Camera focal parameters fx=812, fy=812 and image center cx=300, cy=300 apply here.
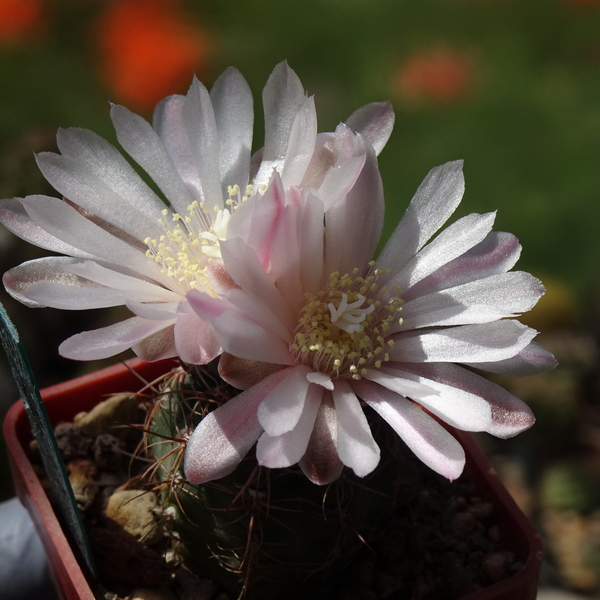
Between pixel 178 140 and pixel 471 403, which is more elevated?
pixel 178 140

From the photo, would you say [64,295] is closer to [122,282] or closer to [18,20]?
[122,282]

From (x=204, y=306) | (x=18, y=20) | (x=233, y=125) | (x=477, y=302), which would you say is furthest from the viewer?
(x=18, y=20)

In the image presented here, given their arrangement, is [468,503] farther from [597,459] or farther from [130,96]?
[130,96]

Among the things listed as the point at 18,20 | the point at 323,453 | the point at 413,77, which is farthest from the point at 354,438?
the point at 18,20

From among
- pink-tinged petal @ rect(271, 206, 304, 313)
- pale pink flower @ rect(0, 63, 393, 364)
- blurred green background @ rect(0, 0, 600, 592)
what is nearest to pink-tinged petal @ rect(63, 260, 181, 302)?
pale pink flower @ rect(0, 63, 393, 364)

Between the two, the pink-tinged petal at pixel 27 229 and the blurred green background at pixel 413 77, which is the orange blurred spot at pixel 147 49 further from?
the pink-tinged petal at pixel 27 229

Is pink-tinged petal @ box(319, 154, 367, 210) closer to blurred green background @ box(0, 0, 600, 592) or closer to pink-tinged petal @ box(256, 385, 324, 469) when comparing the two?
pink-tinged petal @ box(256, 385, 324, 469)

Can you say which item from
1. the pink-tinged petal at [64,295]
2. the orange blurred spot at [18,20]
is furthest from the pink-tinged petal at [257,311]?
the orange blurred spot at [18,20]
